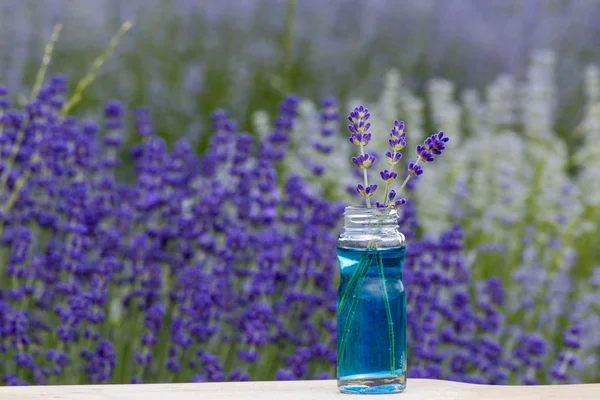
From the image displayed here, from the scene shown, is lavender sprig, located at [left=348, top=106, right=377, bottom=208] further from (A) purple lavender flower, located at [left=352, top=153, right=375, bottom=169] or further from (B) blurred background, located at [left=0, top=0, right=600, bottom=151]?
(B) blurred background, located at [left=0, top=0, right=600, bottom=151]

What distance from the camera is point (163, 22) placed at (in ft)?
13.2

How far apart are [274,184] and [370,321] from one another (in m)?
1.49

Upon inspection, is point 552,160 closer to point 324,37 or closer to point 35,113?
point 324,37

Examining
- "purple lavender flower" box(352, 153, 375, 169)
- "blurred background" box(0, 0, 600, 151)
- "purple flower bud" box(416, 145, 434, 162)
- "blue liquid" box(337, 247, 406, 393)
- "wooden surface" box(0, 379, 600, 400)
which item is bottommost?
"wooden surface" box(0, 379, 600, 400)

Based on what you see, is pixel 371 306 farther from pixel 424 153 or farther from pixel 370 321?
pixel 424 153

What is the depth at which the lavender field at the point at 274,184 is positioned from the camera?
2.52m

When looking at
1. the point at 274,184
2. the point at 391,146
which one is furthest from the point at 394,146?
the point at 274,184

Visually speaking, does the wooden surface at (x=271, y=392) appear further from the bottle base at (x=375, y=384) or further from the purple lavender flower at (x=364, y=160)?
the purple lavender flower at (x=364, y=160)

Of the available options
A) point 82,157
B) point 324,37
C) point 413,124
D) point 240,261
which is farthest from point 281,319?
point 324,37

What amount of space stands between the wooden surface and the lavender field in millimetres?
935

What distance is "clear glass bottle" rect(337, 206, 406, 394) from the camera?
51.3 inches

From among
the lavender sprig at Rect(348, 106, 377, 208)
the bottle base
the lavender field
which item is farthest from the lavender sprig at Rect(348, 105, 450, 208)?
the lavender field

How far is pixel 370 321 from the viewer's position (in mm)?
1310

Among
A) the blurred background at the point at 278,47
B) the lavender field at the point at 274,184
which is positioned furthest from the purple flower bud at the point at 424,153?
the blurred background at the point at 278,47
